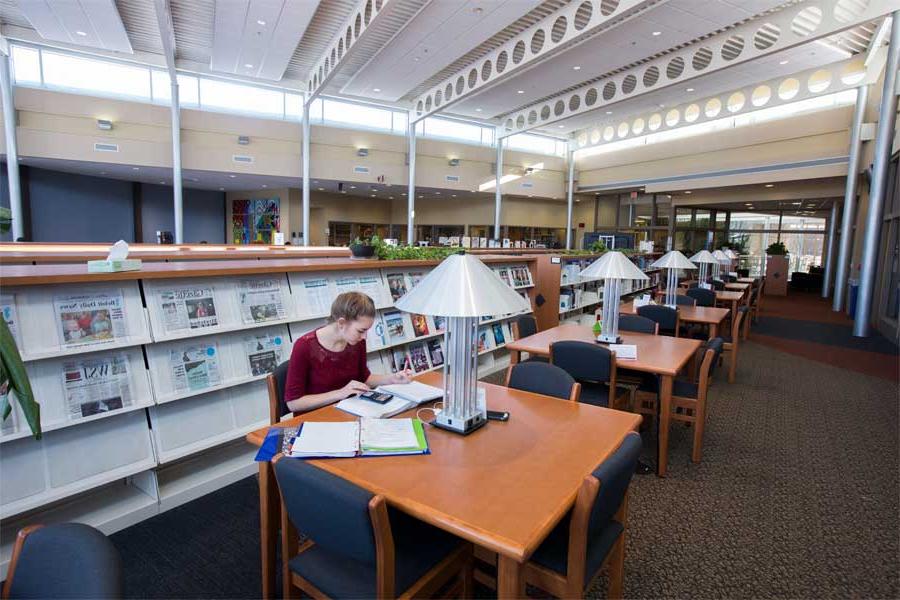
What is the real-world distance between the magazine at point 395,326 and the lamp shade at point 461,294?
2162 mm

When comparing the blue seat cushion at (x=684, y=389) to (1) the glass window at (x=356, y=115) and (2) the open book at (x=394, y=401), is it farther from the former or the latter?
(1) the glass window at (x=356, y=115)

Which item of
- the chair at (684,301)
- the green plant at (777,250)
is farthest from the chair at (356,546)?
the green plant at (777,250)

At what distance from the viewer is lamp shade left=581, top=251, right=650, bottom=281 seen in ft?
12.1

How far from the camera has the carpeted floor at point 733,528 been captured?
2.20 metres

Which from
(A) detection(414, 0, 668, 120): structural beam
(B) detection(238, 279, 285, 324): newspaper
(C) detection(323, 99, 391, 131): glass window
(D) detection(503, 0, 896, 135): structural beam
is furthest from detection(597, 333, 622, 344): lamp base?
(C) detection(323, 99, 391, 131): glass window

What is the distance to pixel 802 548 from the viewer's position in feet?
8.15

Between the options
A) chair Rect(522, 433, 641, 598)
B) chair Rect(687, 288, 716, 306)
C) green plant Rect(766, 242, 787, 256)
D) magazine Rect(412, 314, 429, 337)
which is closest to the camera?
chair Rect(522, 433, 641, 598)

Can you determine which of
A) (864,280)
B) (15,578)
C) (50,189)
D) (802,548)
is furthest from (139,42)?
(864,280)

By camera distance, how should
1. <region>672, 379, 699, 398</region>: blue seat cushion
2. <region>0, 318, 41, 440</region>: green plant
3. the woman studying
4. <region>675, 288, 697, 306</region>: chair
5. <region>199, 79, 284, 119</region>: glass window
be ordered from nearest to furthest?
<region>0, 318, 41, 440</region>: green plant < the woman studying < <region>672, 379, 699, 398</region>: blue seat cushion < <region>675, 288, 697, 306</region>: chair < <region>199, 79, 284, 119</region>: glass window

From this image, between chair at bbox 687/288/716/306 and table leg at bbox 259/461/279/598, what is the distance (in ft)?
21.2

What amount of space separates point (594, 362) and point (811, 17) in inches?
343

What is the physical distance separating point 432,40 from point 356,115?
4806 millimetres

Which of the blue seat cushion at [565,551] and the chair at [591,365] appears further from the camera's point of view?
the chair at [591,365]

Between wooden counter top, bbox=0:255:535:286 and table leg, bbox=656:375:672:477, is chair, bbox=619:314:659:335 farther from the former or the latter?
wooden counter top, bbox=0:255:535:286
